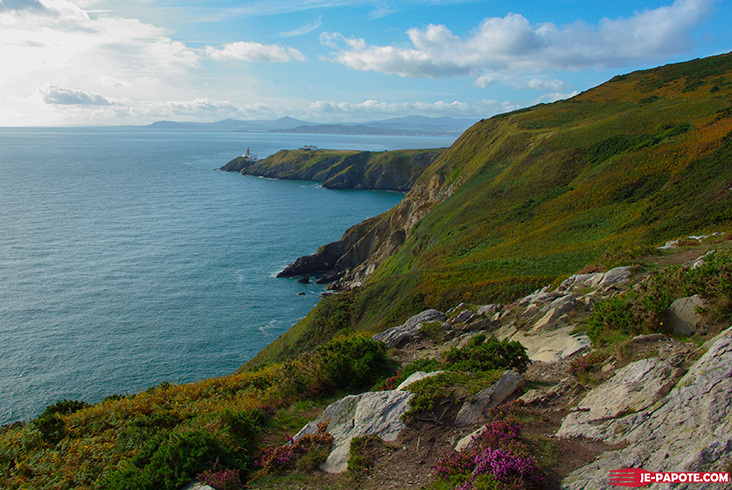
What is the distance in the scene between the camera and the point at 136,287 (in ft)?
217

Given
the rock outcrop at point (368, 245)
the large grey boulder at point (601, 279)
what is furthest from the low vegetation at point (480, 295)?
the rock outcrop at point (368, 245)

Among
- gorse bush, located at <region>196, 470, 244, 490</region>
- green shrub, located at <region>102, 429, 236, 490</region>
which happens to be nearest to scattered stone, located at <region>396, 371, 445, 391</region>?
gorse bush, located at <region>196, 470, 244, 490</region>

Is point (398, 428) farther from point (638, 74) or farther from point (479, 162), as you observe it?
point (638, 74)

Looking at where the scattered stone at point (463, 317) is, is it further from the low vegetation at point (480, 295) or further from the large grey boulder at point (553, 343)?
the low vegetation at point (480, 295)

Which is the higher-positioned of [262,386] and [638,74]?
[638,74]

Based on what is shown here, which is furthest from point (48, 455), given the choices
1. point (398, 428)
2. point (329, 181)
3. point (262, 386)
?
point (329, 181)

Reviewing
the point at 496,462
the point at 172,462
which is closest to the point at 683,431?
the point at 496,462

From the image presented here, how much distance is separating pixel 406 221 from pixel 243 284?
32393mm

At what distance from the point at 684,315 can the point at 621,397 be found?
4.50m

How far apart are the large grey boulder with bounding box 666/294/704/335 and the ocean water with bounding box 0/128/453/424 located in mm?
43494

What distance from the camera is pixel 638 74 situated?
325 ft

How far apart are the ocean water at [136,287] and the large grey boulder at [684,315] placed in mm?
43494

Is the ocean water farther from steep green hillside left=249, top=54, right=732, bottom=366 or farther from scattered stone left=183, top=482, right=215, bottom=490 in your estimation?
scattered stone left=183, top=482, right=215, bottom=490

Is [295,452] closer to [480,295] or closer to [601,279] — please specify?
[601,279]
